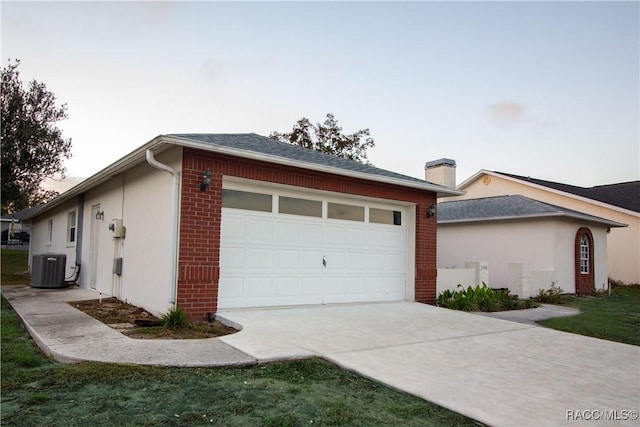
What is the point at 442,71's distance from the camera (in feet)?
40.6

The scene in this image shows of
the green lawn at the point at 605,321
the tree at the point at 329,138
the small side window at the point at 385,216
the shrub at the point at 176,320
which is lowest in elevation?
the green lawn at the point at 605,321

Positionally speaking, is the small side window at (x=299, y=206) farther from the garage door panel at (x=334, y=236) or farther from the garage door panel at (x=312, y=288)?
the garage door panel at (x=312, y=288)

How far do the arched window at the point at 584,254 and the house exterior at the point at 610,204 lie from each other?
4734mm

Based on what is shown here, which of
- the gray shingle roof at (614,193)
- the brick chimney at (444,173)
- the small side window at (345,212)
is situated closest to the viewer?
the small side window at (345,212)

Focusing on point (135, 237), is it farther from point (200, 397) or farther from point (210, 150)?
point (200, 397)

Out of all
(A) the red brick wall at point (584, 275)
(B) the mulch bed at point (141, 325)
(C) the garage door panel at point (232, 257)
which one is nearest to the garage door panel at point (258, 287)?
(C) the garage door panel at point (232, 257)

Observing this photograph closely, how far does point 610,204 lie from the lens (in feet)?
70.4

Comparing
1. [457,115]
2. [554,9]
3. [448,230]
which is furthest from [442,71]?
[448,230]

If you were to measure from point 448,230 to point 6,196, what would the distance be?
21.0m

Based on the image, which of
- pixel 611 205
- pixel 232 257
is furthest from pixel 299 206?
pixel 611 205

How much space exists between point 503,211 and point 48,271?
15092 millimetres

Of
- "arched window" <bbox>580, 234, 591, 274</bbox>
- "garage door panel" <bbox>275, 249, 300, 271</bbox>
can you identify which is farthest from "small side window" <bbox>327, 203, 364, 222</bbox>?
"arched window" <bbox>580, 234, 591, 274</bbox>

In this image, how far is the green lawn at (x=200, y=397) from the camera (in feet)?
11.0

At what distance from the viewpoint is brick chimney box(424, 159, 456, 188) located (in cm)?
1544
